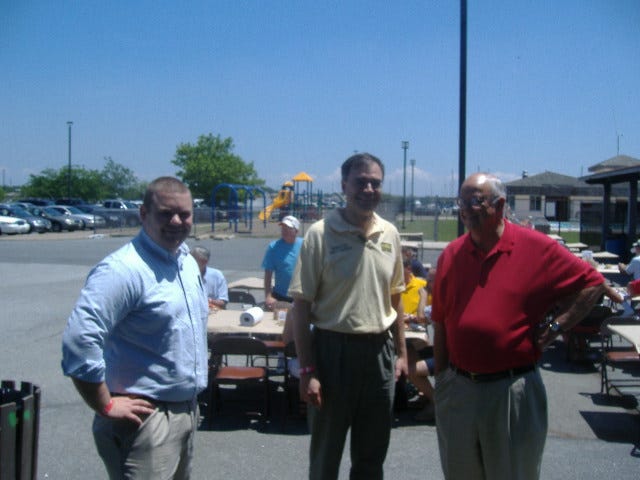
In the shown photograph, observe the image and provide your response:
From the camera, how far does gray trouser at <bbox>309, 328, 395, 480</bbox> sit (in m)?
3.02

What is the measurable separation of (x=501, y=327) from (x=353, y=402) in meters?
0.85

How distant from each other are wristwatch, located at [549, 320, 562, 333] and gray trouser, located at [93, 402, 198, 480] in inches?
63.9

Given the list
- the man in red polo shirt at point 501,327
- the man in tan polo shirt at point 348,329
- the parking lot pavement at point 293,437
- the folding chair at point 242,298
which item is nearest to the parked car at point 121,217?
the parking lot pavement at point 293,437

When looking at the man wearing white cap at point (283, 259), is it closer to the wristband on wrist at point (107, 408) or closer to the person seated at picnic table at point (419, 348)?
the person seated at picnic table at point (419, 348)

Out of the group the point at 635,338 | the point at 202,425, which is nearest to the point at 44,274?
the point at 202,425

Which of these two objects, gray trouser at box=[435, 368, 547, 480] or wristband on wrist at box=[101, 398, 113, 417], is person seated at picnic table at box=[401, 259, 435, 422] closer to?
gray trouser at box=[435, 368, 547, 480]

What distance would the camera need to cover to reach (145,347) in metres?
2.34

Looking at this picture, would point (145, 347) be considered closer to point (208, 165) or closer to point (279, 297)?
point (279, 297)

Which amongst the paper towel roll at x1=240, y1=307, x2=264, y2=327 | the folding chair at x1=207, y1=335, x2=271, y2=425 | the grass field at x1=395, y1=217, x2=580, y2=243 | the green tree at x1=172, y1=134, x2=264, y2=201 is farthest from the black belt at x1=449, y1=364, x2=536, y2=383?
the green tree at x1=172, y1=134, x2=264, y2=201

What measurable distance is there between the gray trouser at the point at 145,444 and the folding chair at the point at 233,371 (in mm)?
2944

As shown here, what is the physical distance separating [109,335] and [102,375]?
20 centimetres

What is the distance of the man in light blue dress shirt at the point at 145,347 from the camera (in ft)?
7.12

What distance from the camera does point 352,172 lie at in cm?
312

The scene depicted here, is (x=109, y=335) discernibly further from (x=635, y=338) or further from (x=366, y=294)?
(x=635, y=338)
